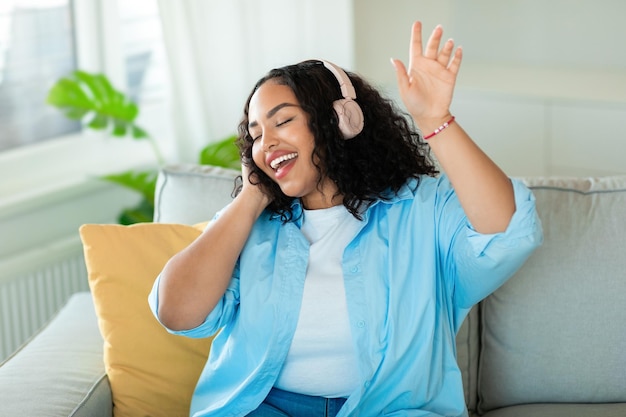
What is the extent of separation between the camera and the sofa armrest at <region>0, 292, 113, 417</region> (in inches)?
70.5

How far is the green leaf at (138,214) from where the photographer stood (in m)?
3.04

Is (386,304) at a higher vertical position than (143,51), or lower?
lower

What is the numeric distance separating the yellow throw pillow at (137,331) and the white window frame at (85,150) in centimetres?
102

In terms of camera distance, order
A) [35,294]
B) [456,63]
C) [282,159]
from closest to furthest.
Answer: [456,63] < [282,159] < [35,294]

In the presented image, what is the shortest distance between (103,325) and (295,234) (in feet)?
1.62

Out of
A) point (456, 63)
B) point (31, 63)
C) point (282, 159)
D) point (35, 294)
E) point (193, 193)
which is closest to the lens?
point (456, 63)

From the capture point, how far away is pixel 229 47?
319 cm

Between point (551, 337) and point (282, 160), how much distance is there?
2.28 ft

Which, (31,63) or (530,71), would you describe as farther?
(530,71)

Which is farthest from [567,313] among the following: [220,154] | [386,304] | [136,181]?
[136,181]

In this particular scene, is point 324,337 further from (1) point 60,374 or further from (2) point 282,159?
(1) point 60,374

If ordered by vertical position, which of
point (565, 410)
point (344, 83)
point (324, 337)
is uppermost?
point (344, 83)

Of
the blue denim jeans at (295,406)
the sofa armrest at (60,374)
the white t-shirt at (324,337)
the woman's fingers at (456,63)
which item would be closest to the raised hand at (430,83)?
the woman's fingers at (456,63)

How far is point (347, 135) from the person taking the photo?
5.68 ft
